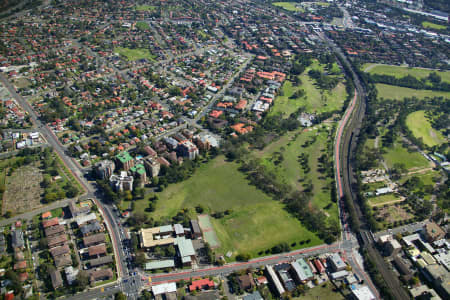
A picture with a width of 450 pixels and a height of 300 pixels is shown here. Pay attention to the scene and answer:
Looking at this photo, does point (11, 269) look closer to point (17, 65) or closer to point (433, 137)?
point (17, 65)

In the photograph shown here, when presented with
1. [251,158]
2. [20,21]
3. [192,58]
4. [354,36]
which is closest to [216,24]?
[192,58]

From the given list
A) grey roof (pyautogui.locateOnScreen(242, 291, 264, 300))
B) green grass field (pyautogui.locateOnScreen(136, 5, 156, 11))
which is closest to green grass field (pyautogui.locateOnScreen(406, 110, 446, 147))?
grey roof (pyautogui.locateOnScreen(242, 291, 264, 300))

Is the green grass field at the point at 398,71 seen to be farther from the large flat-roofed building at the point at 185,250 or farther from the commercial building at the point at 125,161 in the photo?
the large flat-roofed building at the point at 185,250

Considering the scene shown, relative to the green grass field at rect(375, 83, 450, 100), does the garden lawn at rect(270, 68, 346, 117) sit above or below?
below

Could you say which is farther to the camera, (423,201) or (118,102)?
(118,102)

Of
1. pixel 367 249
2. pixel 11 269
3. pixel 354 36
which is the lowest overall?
pixel 11 269

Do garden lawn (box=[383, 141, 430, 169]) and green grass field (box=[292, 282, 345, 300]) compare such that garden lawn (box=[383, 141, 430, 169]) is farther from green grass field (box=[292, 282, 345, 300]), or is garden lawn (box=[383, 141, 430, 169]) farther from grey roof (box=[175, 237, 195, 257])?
grey roof (box=[175, 237, 195, 257])
